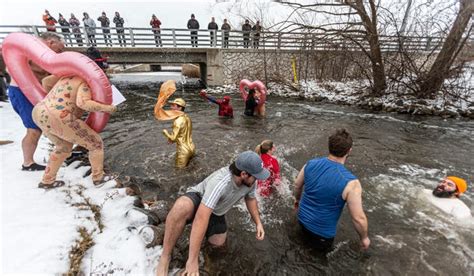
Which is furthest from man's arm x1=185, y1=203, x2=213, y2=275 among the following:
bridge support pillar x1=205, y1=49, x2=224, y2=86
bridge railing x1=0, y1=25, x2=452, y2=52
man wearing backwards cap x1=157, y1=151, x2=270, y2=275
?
bridge support pillar x1=205, y1=49, x2=224, y2=86

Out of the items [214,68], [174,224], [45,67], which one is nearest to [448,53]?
[214,68]

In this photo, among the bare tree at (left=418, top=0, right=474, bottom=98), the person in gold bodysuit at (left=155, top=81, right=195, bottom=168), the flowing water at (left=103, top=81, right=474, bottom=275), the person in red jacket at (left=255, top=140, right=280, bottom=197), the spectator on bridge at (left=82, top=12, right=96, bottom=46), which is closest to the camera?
the flowing water at (left=103, top=81, right=474, bottom=275)

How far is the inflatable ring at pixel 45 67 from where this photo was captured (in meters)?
3.20

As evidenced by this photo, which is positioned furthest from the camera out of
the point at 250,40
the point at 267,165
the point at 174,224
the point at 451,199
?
the point at 250,40

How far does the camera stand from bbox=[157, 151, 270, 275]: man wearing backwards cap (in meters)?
2.28

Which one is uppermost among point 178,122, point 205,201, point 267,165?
point 178,122

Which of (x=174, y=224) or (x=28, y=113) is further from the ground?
(x=28, y=113)

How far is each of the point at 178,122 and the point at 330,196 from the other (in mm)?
3003

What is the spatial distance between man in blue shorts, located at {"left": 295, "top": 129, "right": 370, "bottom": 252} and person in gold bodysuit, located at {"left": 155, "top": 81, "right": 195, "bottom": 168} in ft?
8.24

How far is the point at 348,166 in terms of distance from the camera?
5.45 meters

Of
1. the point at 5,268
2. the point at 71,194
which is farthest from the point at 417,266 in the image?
the point at 71,194

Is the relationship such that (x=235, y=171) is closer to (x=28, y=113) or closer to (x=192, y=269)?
(x=192, y=269)

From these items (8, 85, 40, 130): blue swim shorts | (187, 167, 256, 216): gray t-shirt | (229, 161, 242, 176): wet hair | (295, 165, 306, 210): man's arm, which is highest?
(8, 85, 40, 130): blue swim shorts

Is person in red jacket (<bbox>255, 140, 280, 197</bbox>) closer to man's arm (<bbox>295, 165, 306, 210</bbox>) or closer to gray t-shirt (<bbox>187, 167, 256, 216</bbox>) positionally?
man's arm (<bbox>295, 165, 306, 210</bbox>)
